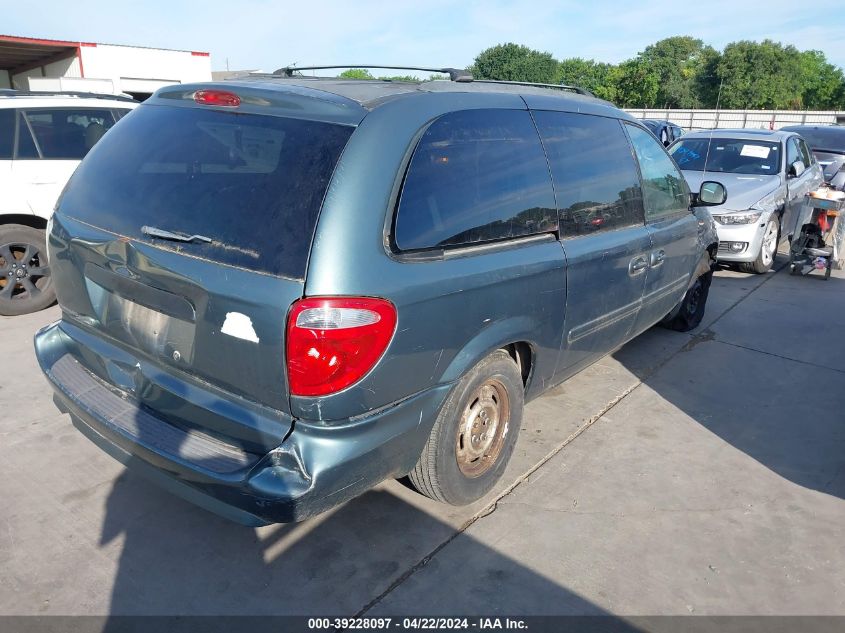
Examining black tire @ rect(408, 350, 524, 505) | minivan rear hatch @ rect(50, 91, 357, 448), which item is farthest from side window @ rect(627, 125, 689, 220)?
minivan rear hatch @ rect(50, 91, 357, 448)

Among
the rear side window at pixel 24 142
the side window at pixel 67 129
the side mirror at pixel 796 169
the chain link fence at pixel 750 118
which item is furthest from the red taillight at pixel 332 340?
the chain link fence at pixel 750 118

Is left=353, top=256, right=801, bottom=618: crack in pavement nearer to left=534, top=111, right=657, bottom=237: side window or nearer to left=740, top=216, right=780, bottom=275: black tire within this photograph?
left=534, top=111, right=657, bottom=237: side window

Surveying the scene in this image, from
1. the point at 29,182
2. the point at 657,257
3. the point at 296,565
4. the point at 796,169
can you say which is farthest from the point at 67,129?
the point at 796,169

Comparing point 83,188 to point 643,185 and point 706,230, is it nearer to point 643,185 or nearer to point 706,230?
point 643,185

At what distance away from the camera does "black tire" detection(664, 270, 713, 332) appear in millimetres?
5551

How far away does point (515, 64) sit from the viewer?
8375cm

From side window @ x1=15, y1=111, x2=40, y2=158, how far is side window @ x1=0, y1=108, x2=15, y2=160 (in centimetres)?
5

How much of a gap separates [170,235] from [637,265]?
8.74 ft

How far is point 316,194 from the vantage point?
7.20 ft

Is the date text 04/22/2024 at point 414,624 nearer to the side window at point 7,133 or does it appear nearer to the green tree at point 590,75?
the side window at point 7,133

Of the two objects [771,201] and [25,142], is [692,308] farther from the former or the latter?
[25,142]

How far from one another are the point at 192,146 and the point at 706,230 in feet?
13.1

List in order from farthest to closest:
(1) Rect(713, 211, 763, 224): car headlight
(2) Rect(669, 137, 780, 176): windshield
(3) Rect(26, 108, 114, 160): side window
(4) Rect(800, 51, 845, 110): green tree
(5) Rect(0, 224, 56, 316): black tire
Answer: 1. (4) Rect(800, 51, 845, 110): green tree
2. (2) Rect(669, 137, 780, 176): windshield
3. (1) Rect(713, 211, 763, 224): car headlight
4. (3) Rect(26, 108, 114, 160): side window
5. (5) Rect(0, 224, 56, 316): black tire

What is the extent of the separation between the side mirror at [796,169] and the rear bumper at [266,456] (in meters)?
7.78
